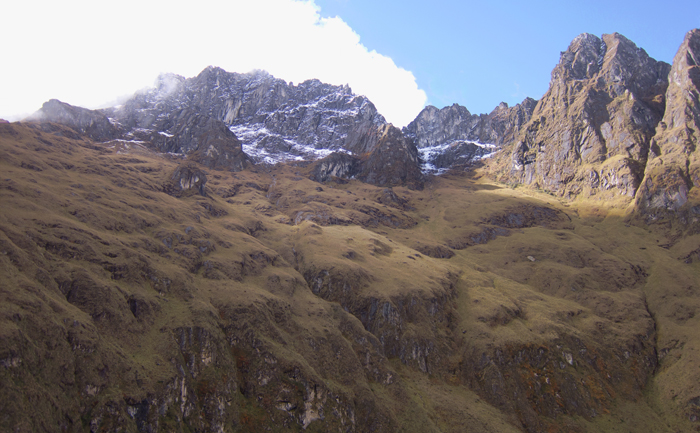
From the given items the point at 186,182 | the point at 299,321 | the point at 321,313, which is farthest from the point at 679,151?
the point at 186,182

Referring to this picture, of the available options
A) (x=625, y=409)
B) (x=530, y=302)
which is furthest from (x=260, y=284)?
(x=625, y=409)

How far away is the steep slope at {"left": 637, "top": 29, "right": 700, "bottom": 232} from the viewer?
137750 millimetres

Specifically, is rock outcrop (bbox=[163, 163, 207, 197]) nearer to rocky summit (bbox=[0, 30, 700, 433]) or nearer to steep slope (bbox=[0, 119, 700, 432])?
rocky summit (bbox=[0, 30, 700, 433])

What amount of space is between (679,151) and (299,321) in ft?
589

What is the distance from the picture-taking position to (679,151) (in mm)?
154750

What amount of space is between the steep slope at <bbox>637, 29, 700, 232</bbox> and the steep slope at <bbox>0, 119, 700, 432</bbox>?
1647 cm

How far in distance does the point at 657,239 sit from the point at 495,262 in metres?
59.2

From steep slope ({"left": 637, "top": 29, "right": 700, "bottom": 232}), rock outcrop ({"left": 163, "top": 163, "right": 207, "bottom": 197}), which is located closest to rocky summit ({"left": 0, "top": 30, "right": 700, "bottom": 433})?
rock outcrop ({"left": 163, "top": 163, "right": 207, "bottom": 197})

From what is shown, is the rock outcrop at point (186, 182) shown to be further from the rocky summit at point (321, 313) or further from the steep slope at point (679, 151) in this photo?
the steep slope at point (679, 151)

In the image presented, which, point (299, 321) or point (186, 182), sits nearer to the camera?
point (299, 321)

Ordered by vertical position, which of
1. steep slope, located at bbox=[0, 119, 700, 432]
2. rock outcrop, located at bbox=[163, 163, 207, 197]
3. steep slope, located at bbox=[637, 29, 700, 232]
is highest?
steep slope, located at bbox=[637, 29, 700, 232]

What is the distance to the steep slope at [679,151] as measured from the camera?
5423 inches

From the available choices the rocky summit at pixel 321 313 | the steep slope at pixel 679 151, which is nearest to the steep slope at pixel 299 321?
the rocky summit at pixel 321 313

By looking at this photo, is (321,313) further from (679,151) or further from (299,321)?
(679,151)
